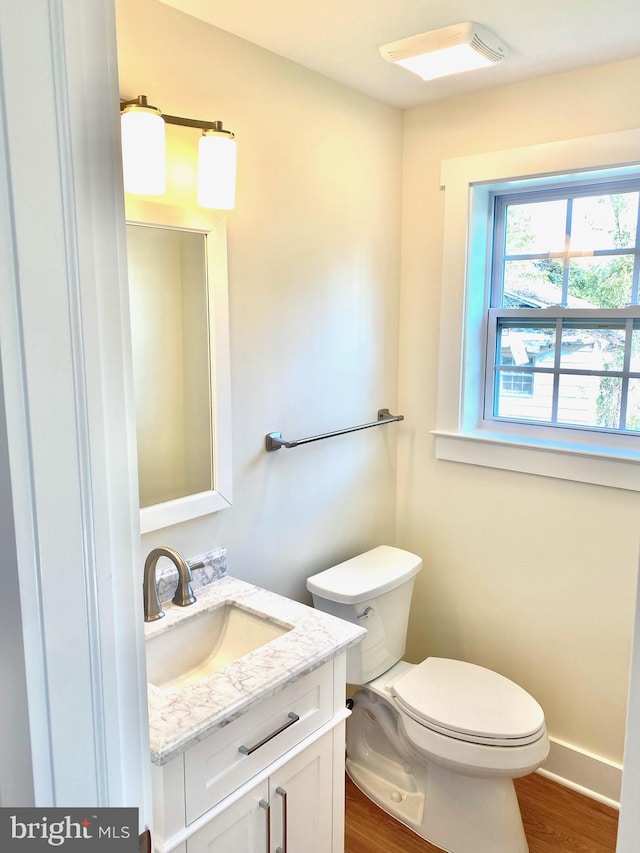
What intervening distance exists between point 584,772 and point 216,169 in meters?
2.23

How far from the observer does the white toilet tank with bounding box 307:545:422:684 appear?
1972 mm

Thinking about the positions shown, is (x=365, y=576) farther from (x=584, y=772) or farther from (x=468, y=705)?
(x=584, y=772)

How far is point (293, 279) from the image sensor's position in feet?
6.33

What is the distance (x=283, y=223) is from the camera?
6.15 ft

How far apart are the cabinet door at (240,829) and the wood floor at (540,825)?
67 cm

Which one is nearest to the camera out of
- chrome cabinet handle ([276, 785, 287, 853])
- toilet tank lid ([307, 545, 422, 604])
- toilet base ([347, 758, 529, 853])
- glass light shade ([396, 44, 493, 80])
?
chrome cabinet handle ([276, 785, 287, 853])

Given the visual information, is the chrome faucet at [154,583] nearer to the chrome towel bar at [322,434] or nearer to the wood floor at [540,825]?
the chrome towel bar at [322,434]

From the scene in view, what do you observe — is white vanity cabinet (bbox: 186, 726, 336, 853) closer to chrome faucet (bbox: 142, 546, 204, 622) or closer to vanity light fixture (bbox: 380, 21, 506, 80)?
chrome faucet (bbox: 142, 546, 204, 622)

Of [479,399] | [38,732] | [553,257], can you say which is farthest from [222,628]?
[553,257]

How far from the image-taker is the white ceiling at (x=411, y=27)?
1493mm

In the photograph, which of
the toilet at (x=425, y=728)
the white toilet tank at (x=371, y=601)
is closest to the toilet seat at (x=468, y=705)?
the toilet at (x=425, y=728)

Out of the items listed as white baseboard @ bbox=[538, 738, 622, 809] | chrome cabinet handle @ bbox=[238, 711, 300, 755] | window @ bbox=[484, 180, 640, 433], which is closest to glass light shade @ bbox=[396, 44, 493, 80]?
window @ bbox=[484, 180, 640, 433]

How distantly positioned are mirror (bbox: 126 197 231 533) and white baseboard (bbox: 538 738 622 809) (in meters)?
1.50

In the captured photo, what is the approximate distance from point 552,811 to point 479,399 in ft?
4.63
